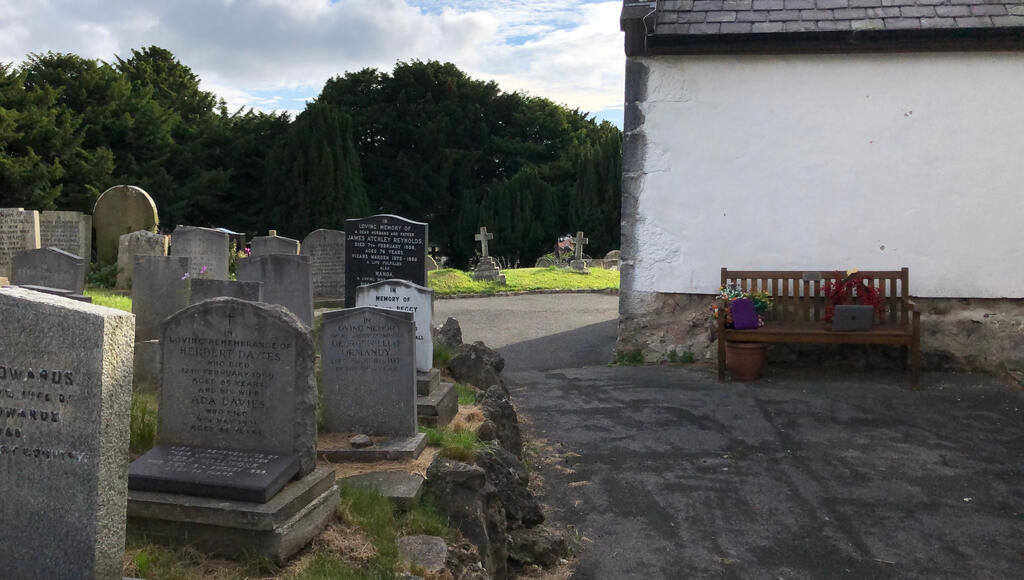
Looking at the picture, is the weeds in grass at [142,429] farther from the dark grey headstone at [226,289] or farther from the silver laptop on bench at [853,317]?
the silver laptop on bench at [853,317]

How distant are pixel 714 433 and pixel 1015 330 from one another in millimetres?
4788

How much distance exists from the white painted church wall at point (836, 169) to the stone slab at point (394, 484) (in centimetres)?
624

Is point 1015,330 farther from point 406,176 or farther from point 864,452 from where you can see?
point 406,176

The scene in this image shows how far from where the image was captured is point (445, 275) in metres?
21.9

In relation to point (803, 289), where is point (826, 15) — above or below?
above

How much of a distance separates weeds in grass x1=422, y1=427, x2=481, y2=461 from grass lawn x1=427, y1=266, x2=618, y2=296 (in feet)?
46.5

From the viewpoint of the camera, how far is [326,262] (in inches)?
603

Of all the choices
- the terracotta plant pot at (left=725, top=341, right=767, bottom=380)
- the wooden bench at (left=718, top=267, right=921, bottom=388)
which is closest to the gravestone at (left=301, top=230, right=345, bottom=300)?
the wooden bench at (left=718, top=267, right=921, bottom=388)

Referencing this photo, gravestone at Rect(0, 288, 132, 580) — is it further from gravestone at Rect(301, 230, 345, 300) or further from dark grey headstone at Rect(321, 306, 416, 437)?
gravestone at Rect(301, 230, 345, 300)

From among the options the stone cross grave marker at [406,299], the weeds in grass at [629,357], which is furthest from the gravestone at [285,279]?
the weeds in grass at [629,357]

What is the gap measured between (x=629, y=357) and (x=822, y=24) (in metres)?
4.64

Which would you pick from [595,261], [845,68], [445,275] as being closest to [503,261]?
[595,261]

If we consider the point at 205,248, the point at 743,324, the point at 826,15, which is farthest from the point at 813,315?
the point at 205,248

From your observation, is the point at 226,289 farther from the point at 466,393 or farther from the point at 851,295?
the point at 851,295
